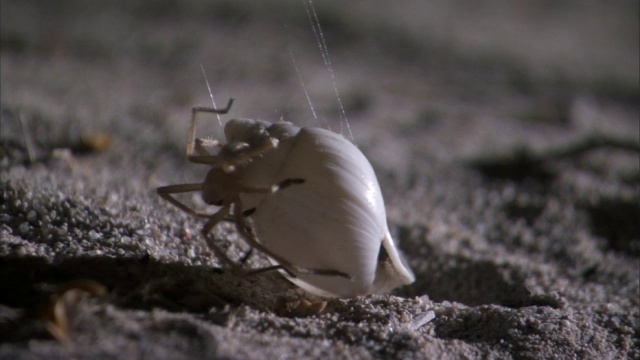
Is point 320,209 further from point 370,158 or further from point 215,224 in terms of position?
point 370,158

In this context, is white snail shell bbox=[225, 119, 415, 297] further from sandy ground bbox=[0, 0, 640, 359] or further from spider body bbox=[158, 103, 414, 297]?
sandy ground bbox=[0, 0, 640, 359]

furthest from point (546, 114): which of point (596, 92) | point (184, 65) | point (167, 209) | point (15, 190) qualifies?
point (15, 190)

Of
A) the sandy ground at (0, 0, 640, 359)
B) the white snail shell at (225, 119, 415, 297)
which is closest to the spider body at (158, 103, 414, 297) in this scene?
the white snail shell at (225, 119, 415, 297)

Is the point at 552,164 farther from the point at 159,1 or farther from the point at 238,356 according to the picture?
the point at 159,1

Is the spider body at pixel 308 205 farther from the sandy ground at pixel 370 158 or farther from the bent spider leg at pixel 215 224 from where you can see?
the sandy ground at pixel 370 158

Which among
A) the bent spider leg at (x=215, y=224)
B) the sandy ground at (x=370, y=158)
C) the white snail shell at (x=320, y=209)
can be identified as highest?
the white snail shell at (x=320, y=209)

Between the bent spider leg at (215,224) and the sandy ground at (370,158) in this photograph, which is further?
the bent spider leg at (215,224)

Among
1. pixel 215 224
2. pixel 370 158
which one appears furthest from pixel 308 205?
pixel 370 158

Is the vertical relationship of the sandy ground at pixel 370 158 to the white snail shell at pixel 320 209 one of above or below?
below

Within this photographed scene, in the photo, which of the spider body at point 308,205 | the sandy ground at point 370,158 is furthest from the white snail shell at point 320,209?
the sandy ground at point 370,158
